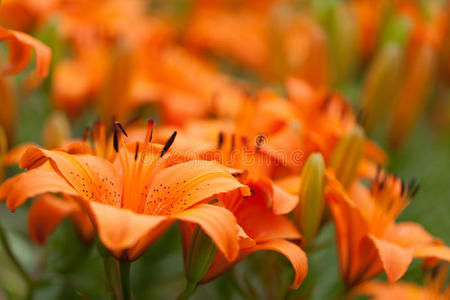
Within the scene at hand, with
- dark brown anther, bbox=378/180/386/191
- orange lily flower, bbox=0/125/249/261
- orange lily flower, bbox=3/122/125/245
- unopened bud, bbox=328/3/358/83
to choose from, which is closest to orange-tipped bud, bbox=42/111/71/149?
orange lily flower, bbox=3/122/125/245

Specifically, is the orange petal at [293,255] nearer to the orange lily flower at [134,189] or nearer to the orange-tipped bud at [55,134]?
the orange lily flower at [134,189]

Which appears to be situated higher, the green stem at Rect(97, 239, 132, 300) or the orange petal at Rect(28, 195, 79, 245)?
the green stem at Rect(97, 239, 132, 300)

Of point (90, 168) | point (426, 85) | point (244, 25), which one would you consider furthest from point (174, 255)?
point (244, 25)

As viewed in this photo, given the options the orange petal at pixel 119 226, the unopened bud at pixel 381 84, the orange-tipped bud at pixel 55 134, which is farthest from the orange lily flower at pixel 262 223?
the unopened bud at pixel 381 84

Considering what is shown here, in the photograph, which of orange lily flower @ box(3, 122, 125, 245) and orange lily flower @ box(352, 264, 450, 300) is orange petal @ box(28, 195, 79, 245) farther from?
orange lily flower @ box(352, 264, 450, 300)

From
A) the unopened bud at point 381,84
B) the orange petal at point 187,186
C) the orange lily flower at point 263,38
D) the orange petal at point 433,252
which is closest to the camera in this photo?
the orange petal at point 187,186

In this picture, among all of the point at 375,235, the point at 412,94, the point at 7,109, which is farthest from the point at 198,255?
the point at 412,94

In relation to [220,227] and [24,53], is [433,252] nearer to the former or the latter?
[220,227]
